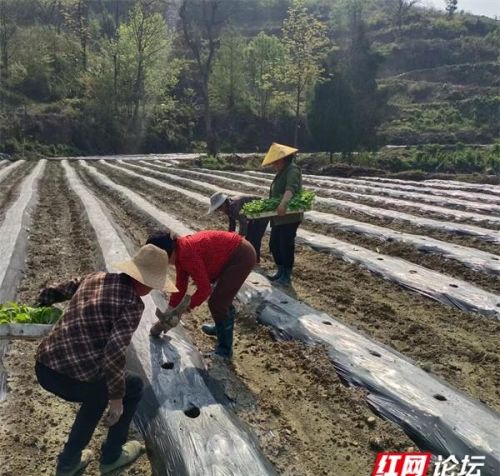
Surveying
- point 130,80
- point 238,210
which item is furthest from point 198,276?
point 130,80

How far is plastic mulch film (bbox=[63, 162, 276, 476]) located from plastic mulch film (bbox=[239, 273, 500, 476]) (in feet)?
3.18

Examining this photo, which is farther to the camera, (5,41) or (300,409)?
(5,41)

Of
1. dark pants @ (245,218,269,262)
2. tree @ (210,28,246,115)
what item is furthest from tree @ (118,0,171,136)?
dark pants @ (245,218,269,262)

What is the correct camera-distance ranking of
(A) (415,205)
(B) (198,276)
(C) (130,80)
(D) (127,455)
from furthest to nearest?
1. (C) (130,80)
2. (A) (415,205)
3. (B) (198,276)
4. (D) (127,455)

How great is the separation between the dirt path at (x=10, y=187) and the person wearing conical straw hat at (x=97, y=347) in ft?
23.1

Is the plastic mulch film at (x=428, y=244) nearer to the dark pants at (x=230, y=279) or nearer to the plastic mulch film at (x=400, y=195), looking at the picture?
the plastic mulch film at (x=400, y=195)

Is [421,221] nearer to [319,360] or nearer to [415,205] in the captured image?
[415,205]

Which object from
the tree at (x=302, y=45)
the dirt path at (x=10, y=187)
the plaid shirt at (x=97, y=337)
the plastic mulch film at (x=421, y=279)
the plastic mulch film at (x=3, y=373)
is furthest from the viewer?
the tree at (x=302, y=45)

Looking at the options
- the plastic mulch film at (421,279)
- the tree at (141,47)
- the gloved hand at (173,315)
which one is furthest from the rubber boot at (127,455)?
the tree at (141,47)

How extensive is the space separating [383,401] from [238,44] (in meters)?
39.8

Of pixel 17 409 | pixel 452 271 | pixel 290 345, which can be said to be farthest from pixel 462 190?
pixel 17 409

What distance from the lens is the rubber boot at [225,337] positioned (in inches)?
153

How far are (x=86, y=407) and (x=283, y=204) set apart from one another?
302cm

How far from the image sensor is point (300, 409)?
339 cm
